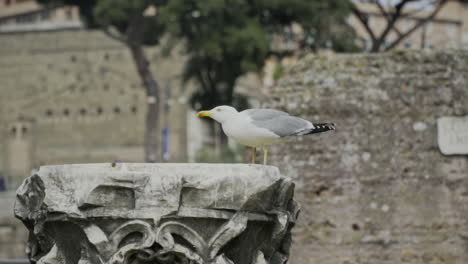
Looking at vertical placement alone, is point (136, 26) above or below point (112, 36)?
above

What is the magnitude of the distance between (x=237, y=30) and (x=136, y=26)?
3.12 meters

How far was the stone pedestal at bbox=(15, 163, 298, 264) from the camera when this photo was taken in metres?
5.89

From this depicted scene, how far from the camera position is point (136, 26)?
32750mm

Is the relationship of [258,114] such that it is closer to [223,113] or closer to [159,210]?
[223,113]

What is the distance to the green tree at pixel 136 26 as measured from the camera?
103ft

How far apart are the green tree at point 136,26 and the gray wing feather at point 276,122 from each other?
77.6 feet

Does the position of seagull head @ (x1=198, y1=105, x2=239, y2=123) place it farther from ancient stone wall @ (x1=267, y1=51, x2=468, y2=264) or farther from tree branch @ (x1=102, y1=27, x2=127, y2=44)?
tree branch @ (x1=102, y1=27, x2=127, y2=44)

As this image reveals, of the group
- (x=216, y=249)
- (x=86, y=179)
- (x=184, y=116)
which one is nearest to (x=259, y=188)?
(x=216, y=249)

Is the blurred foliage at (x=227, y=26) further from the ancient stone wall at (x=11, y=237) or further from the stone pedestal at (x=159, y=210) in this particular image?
the stone pedestal at (x=159, y=210)

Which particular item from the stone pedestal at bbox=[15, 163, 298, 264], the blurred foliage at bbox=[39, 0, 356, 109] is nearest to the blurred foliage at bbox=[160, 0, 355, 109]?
the blurred foliage at bbox=[39, 0, 356, 109]

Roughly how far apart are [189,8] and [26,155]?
31.6m

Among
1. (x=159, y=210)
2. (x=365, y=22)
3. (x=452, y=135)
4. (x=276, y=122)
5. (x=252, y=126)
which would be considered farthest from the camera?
(x=365, y=22)

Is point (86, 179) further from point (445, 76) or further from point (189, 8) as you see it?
point (189, 8)

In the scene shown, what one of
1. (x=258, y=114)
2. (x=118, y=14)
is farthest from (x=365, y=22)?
(x=258, y=114)
